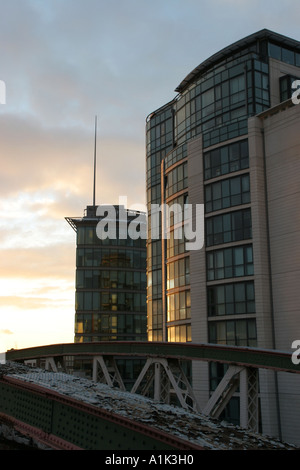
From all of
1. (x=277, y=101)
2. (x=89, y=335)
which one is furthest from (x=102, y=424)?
(x=89, y=335)

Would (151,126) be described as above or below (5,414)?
above

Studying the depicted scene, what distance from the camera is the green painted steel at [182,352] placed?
22.6 meters

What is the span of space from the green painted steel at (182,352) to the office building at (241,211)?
39.6 ft

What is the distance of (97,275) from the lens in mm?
82875

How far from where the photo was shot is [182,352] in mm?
27328

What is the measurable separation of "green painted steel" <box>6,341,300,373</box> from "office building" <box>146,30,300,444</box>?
12.1m

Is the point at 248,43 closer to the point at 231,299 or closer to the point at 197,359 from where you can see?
the point at 231,299

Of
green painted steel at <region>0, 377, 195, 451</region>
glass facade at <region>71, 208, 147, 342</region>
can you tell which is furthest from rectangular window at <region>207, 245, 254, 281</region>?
glass facade at <region>71, 208, 147, 342</region>

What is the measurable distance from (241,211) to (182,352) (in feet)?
58.1

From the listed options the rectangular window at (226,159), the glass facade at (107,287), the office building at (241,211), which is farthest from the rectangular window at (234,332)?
the glass facade at (107,287)

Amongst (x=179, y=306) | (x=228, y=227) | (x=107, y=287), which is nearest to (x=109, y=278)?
(x=107, y=287)

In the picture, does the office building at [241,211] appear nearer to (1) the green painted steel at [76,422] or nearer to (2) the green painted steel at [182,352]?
(2) the green painted steel at [182,352]
